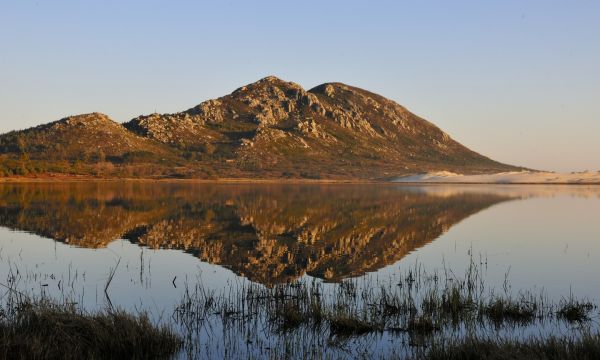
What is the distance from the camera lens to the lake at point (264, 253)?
2030 centimetres

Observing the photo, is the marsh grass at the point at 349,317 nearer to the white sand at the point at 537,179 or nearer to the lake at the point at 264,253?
the lake at the point at 264,253

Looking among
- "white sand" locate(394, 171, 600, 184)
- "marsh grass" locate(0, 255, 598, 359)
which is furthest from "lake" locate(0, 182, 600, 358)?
"white sand" locate(394, 171, 600, 184)

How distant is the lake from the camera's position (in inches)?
799

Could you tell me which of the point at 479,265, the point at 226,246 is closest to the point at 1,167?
the point at 226,246

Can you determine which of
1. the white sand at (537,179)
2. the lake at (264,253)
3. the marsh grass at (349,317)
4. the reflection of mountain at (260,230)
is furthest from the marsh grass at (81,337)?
the white sand at (537,179)

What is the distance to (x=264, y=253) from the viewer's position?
98.8ft

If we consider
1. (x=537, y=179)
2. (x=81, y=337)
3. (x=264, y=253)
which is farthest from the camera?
(x=537, y=179)

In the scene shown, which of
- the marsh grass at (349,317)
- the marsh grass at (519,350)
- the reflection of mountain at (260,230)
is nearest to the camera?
the marsh grass at (519,350)

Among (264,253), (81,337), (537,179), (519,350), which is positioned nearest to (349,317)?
(519,350)

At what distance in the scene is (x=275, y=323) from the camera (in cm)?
1623

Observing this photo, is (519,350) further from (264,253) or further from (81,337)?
(264,253)

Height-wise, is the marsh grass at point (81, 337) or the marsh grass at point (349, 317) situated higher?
the marsh grass at point (81, 337)

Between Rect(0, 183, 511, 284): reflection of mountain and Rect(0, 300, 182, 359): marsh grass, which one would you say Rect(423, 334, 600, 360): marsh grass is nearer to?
Rect(0, 300, 182, 359): marsh grass

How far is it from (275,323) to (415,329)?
406 cm
